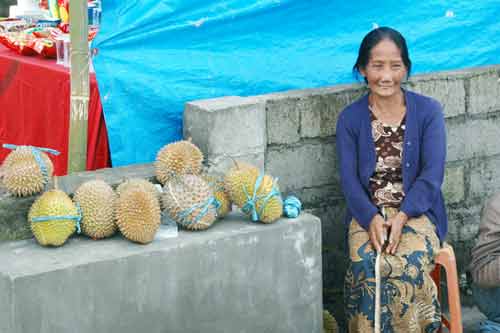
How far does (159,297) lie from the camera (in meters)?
3.15

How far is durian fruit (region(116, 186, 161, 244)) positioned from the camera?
10.3 ft

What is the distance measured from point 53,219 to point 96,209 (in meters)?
0.18

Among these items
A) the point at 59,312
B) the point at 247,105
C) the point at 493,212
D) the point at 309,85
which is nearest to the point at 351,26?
the point at 309,85

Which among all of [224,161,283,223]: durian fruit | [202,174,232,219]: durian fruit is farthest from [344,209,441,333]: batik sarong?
[202,174,232,219]: durian fruit

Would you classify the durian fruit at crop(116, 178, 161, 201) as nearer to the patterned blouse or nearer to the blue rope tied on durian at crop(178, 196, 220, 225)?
the blue rope tied on durian at crop(178, 196, 220, 225)

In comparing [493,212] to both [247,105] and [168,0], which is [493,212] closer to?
[247,105]

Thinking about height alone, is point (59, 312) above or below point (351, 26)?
below

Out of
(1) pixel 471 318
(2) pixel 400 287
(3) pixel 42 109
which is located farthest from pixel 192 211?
(1) pixel 471 318

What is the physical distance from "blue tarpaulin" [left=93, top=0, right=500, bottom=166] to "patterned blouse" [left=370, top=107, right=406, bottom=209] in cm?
54

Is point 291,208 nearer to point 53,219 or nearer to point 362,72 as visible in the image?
point 362,72

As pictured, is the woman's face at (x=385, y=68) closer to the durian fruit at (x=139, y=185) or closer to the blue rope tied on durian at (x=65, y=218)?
the durian fruit at (x=139, y=185)

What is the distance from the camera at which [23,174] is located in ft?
10.5

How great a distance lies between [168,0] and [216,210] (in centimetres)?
115

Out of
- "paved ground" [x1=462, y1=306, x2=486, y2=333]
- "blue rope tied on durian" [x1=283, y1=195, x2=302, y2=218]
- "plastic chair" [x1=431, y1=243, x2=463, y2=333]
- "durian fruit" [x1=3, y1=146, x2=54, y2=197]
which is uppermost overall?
"durian fruit" [x1=3, y1=146, x2=54, y2=197]
